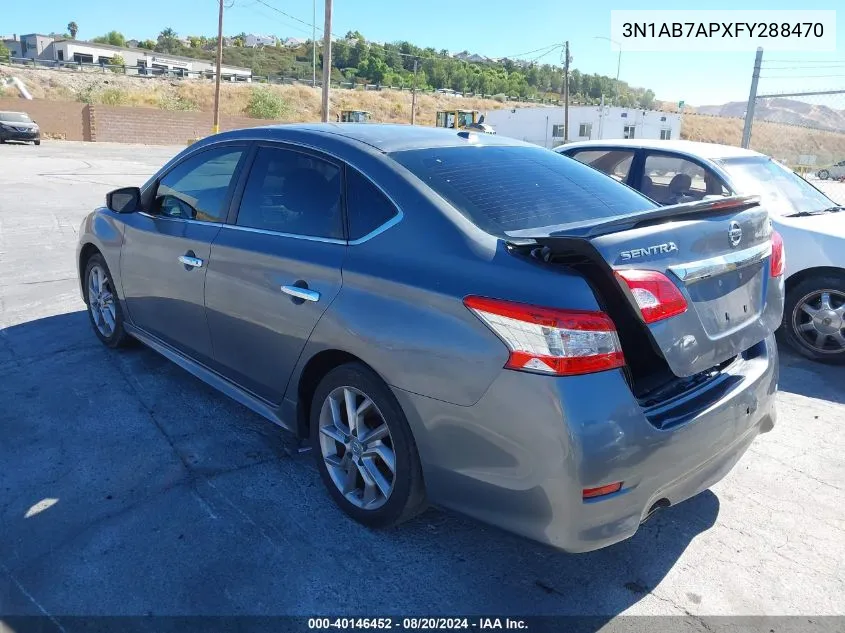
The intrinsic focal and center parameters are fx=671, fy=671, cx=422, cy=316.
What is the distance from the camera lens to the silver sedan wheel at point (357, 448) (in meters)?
2.82

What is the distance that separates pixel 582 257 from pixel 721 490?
178 cm

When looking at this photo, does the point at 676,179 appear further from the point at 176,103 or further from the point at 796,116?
the point at 176,103

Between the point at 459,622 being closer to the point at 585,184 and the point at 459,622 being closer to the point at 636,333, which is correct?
the point at 636,333

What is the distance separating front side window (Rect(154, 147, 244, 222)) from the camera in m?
3.70

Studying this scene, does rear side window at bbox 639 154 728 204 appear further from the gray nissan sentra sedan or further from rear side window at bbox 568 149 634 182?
the gray nissan sentra sedan

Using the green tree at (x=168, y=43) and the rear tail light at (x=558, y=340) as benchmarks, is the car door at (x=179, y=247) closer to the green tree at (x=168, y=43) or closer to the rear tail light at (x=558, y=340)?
the rear tail light at (x=558, y=340)

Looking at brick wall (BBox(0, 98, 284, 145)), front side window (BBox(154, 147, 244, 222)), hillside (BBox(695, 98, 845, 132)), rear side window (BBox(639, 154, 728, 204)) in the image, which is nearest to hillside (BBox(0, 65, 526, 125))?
brick wall (BBox(0, 98, 284, 145))

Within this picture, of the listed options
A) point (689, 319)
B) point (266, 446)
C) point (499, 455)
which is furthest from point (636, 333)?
point (266, 446)

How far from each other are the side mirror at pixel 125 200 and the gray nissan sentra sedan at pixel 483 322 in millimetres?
801

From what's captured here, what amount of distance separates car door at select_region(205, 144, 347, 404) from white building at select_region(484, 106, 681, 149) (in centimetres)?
5773

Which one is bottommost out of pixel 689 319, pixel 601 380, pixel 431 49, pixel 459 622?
pixel 459 622

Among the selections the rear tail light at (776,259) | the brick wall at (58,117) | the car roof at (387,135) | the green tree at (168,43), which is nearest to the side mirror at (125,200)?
the car roof at (387,135)

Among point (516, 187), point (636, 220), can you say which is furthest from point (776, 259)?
point (516, 187)

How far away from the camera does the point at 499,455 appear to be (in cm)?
232
